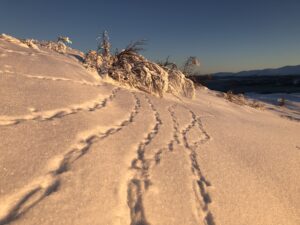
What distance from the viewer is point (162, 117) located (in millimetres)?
3762

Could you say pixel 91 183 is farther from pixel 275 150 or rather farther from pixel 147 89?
pixel 147 89

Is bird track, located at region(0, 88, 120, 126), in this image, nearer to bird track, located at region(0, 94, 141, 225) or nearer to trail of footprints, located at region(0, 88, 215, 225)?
trail of footprints, located at region(0, 88, 215, 225)

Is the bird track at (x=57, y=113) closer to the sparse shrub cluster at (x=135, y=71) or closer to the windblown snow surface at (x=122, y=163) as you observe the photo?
the windblown snow surface at (x=122, y=163)

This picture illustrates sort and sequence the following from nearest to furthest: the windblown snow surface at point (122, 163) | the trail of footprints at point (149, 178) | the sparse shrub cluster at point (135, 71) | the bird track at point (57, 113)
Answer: the windblown snow surface at point (122, 163)
the trail of footprints at point (149, 178)
the bird track at point (57, 113)
the sparse shrub cluster at point (135, 71)

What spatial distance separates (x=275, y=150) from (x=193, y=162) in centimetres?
124

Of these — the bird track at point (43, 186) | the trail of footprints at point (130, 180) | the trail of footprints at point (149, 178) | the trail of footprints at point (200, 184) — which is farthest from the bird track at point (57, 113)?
the trail of footprints at point (200, 184)

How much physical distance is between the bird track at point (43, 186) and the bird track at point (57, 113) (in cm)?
42

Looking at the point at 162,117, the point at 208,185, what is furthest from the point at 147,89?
the point at 208,185

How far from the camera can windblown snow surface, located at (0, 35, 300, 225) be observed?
1.73 m

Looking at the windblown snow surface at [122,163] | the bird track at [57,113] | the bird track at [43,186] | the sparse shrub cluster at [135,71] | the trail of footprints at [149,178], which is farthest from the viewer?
the sparse shrub cluster at [135,71]

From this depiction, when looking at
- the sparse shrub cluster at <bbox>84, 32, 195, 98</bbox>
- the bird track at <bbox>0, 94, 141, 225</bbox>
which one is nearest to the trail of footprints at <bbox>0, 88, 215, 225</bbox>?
the bird track at <bbox>0, 94, 141, 225</bbox>

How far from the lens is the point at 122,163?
7.45ft

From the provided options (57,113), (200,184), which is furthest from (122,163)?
(57,113)

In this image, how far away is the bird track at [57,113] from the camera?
239cm
